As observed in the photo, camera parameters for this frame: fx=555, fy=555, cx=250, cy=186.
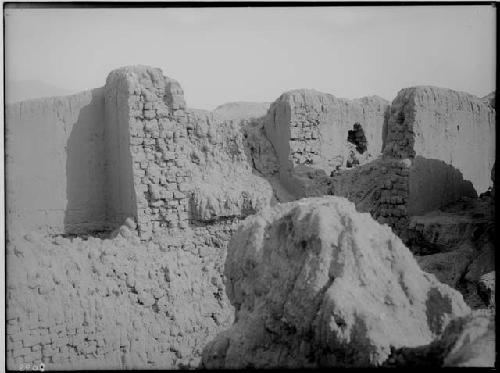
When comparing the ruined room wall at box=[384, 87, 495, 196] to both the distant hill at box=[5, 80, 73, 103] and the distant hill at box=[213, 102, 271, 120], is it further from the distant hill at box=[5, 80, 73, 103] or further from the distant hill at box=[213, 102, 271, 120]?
the distant hill at box=[213, 102, 271, 120]

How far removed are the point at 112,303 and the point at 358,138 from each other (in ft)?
18.5

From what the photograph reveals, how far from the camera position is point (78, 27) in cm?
552

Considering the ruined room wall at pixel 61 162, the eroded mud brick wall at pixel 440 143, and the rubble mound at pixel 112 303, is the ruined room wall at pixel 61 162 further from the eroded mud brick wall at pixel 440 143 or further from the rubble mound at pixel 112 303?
the eroded mud brick wall at pixel 440 143

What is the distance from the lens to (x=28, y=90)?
20.1ft

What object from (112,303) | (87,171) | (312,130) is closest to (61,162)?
(87,171)

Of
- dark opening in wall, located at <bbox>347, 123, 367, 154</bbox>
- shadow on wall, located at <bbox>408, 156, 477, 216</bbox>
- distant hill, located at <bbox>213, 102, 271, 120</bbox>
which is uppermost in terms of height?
distant hill, located at <bbox>213, 102, 271, 120</bbox>

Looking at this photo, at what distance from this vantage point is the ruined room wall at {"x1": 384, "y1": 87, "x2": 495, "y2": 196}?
862 centimetres

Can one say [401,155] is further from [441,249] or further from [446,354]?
[446,354]

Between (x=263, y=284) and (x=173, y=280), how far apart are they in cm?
315

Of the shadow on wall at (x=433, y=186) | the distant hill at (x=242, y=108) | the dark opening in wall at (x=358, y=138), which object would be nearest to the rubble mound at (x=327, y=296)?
the shadow on wall at (x=433, y=186)

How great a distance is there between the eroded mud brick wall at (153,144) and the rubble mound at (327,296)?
344 centimetres

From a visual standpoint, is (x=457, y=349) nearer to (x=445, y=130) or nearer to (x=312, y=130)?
(x=312, y=130)

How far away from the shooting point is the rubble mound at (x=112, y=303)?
5352 mm

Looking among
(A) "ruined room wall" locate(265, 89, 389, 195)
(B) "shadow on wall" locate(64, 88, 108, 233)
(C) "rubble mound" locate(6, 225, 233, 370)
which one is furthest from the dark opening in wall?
(B) "shadow on wall" locate(64, 88, 108, 233)
